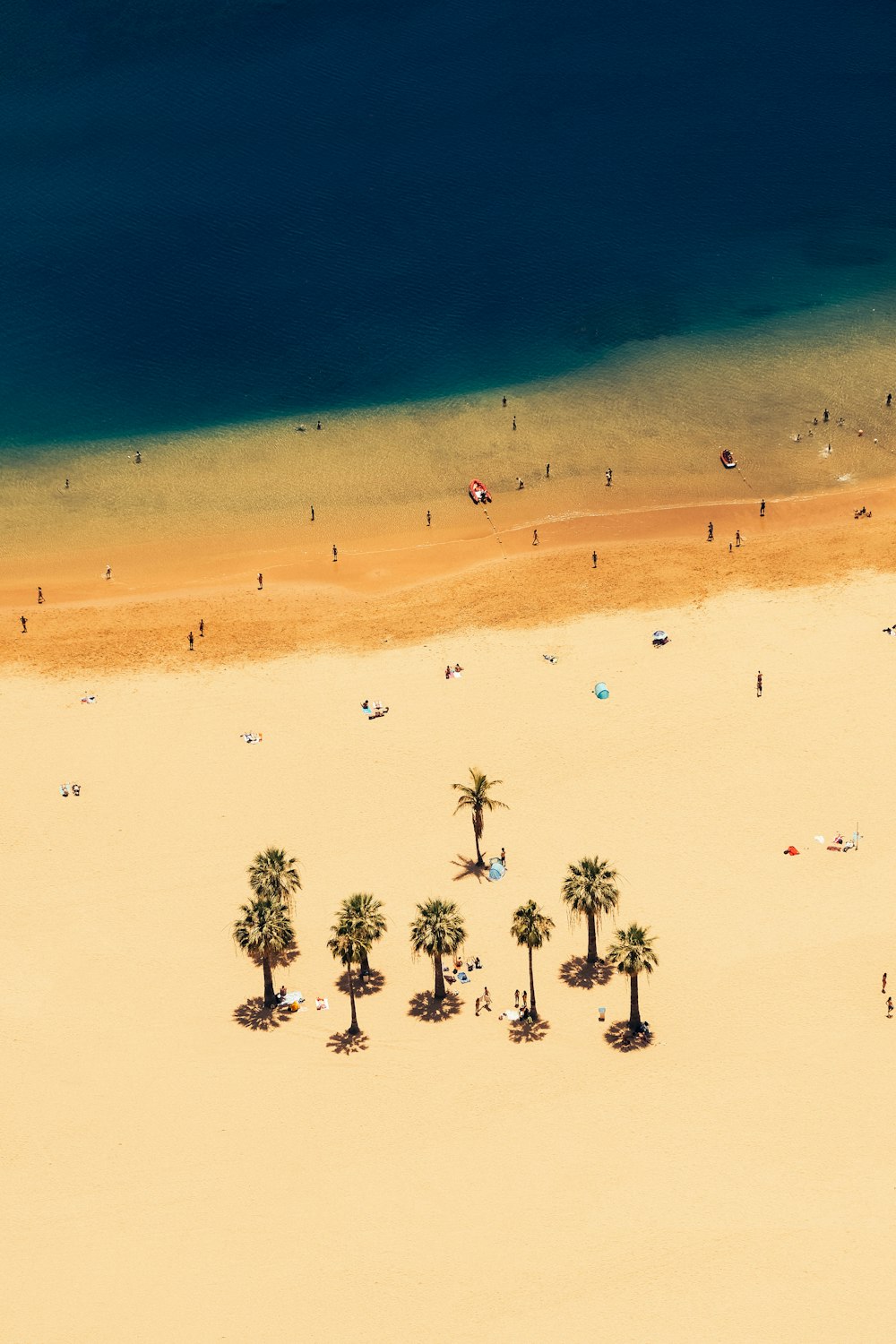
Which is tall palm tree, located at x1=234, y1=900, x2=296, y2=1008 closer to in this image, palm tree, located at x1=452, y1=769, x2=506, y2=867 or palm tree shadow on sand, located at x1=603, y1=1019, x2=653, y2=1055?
palm tree, located at x1=452, y1=769, x2=506, y2=867

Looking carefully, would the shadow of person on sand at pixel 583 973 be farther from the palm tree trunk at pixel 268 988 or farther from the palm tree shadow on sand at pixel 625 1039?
the palm tree trunk at pixel 268 988

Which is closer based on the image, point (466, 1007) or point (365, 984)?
point (466, 1007)

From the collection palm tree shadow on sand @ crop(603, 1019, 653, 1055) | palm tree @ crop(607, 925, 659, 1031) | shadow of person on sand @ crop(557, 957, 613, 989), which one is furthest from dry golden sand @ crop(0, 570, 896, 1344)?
palm tree @ crop(607, 925, 659, 1031)

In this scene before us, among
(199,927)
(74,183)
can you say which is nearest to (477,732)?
(199,927)

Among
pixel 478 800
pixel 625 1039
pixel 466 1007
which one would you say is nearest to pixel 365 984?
pixel 466 1007

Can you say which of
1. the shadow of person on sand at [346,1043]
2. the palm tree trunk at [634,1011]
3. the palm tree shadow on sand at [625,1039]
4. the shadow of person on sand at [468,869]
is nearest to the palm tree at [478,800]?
the shadow of person on sand at [468,869]

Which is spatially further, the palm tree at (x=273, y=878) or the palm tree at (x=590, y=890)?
the palm tree at (x=273, y=878)

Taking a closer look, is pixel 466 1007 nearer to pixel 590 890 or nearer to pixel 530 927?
pixel 530 927
